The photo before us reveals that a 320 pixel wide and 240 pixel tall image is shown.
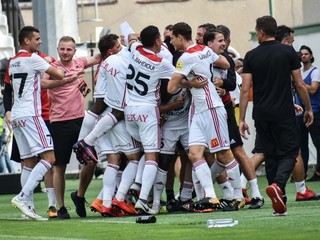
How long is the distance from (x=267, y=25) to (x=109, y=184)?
104 inches

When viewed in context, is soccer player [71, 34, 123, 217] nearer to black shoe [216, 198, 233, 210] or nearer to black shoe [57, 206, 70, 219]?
black shoe [57, 206, 70, 219]

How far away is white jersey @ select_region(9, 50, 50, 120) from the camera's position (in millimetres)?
17578

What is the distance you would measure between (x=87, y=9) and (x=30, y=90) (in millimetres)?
33479

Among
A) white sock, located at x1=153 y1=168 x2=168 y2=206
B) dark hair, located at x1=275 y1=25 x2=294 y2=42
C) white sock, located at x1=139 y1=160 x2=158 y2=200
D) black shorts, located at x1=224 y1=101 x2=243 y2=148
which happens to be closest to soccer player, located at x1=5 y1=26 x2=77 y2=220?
white sock, located at x1=139 y1=160 x2=158 y2=200

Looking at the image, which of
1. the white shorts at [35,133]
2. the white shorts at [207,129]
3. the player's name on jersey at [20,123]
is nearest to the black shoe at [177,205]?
the white shorts at [207,129]

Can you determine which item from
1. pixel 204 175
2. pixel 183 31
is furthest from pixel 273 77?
pixel 204 175

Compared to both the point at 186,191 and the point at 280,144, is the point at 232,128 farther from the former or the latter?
the point at 280,144

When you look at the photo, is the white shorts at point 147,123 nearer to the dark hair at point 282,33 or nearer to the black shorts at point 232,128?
the black shorts at point 232,128

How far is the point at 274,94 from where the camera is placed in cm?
1688

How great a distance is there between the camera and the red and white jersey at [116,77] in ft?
58.8

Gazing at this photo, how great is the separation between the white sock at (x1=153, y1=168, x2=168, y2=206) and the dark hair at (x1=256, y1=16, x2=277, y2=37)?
7.39 ft

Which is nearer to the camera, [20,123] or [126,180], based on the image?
[20,123]

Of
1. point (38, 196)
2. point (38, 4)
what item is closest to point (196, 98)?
point (38, 196)

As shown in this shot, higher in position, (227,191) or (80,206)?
(227,191)
